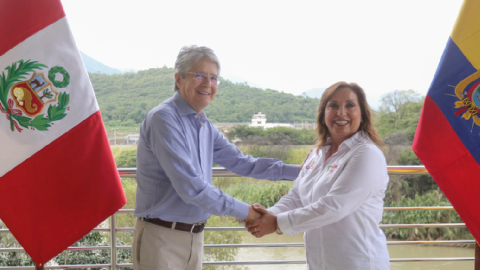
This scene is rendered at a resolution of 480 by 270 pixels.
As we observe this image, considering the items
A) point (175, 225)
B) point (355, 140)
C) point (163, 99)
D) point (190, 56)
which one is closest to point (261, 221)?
point (175, 225)

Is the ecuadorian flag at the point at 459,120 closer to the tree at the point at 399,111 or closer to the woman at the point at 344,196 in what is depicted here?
the woman at the point at 344,196

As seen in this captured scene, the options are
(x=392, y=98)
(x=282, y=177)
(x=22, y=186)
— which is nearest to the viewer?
(x=22, y=186)

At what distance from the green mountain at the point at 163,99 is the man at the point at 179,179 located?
11.4m

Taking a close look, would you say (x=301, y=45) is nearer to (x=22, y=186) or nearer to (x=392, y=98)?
(x=392, y=98)

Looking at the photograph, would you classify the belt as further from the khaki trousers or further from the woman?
the woman

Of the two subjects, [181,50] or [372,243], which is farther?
[181,50]

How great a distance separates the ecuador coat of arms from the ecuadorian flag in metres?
1.73

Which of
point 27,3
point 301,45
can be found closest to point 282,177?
point 27,3

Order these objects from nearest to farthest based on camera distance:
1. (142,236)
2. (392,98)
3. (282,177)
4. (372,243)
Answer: (372,243) → (142,236) → (282,177) → (392,98)

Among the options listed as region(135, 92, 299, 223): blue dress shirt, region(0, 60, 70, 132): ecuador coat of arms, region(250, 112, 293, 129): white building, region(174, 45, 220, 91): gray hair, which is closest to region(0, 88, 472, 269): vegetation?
region(250, 112, 293, 129): white building

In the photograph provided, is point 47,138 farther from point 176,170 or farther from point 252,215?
point 252,215

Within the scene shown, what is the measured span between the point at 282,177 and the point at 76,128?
109 centimetres

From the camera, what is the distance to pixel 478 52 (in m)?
1.66

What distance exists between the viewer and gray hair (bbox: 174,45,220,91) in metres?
1.64
